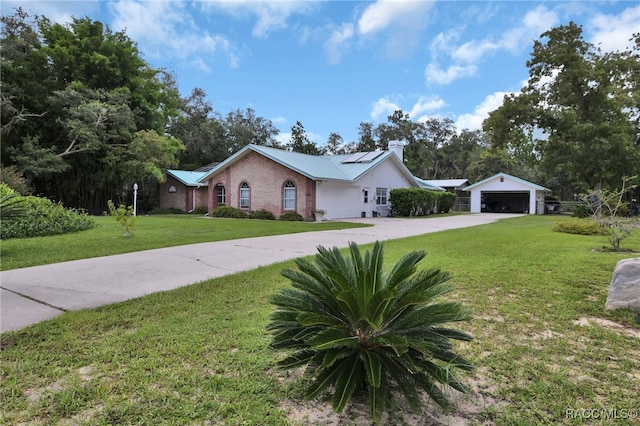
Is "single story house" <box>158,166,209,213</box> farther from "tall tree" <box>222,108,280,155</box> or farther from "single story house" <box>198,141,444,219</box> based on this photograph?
"tall tree" <box>222,108,280,155</box>

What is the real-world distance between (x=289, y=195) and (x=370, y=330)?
20212 mm

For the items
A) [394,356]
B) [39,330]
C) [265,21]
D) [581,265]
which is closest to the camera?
[394,356]

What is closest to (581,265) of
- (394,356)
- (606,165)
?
(394,356)

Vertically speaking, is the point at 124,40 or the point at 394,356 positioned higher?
the point at 124,40

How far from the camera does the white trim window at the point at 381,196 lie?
26.9 meters

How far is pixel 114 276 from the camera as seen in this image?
6273 mm

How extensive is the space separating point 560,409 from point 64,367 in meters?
3.73

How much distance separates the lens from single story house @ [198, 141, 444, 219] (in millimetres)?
21781

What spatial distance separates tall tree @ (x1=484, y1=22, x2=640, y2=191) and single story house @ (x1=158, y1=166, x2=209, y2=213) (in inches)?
862

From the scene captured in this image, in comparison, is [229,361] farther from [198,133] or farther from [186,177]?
[198,133]

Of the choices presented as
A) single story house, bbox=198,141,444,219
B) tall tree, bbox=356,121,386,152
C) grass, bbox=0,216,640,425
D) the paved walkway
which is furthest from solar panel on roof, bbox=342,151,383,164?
tall tree, bbox=356,121,386,152

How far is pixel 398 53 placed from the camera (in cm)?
1459

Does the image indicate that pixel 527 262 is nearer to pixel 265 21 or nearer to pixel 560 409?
pixel 560 409

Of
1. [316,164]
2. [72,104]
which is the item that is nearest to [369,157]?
[316,164]
